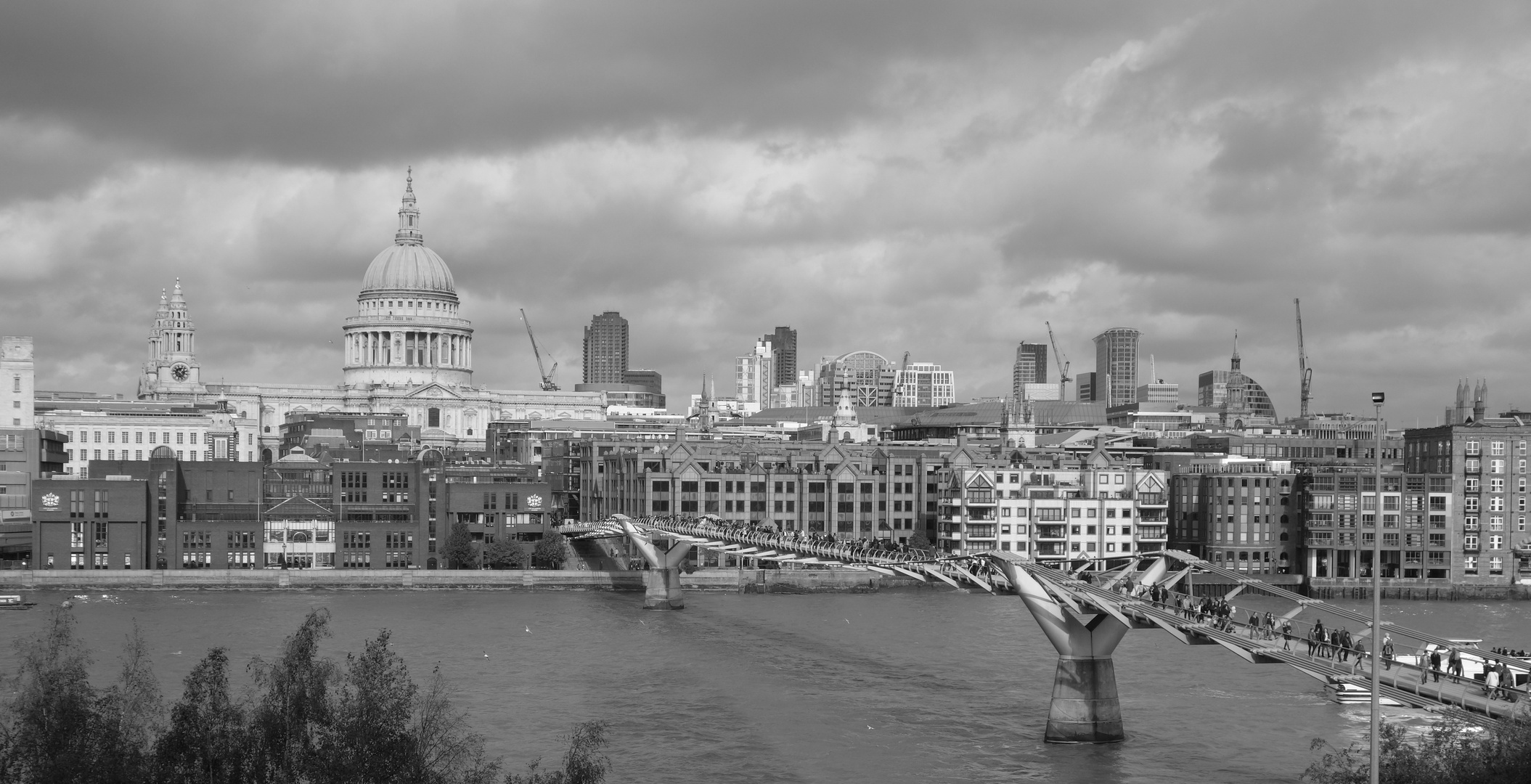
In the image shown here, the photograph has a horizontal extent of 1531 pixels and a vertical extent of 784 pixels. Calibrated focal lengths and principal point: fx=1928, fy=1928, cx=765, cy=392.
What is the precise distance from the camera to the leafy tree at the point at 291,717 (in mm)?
25734

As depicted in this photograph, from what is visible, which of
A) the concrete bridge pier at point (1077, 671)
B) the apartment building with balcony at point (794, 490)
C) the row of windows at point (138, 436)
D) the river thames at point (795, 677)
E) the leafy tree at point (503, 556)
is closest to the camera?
the river thames at point (795, 677)

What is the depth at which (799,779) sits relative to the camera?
124ft

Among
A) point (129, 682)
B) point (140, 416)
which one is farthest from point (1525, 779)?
point (140, 416)

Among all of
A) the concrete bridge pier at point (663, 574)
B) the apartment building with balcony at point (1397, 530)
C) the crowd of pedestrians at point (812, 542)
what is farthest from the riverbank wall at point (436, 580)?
the apartment building with balcony at point (1397, 530)

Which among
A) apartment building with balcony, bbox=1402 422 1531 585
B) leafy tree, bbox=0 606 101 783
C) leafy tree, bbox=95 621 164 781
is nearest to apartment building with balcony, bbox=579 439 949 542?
apartment building with balcony, bbox=1402 422 1531 585

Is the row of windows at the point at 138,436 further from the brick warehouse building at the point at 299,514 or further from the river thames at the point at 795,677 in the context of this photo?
the river thames at the point at 795,677

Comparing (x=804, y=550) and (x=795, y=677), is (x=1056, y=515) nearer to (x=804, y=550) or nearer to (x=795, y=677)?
(x=804, y=550)

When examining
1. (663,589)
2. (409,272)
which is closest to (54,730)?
(663,589)

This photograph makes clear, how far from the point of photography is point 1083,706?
40.6 metres

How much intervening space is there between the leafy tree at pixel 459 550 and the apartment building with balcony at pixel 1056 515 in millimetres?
21609

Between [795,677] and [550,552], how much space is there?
36.9 meters

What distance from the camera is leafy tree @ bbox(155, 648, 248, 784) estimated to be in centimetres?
2533

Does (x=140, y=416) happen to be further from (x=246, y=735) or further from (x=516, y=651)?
(x=246, y=735)

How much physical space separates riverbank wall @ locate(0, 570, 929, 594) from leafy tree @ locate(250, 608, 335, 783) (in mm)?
54332
